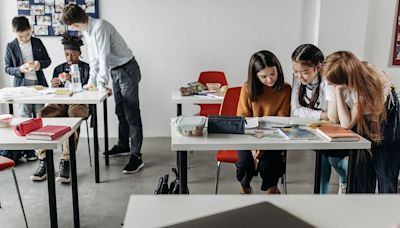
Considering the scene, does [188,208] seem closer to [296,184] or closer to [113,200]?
[113,200]

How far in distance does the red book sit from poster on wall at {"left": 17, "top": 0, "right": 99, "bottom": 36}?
252 centimetres

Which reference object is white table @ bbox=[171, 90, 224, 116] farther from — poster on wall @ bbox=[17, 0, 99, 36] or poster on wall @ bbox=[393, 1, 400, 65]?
poster on wall @ bbox=[393, 1, 400, 65]

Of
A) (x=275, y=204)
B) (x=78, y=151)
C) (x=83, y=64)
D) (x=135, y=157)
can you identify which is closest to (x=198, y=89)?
(x=135, y=157)

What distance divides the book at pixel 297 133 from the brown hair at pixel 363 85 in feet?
1.02

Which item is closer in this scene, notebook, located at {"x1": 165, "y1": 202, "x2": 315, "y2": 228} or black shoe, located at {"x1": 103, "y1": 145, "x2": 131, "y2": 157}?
notebook, located at {"x1": 165, "y1": 202, "x2": 315, "y2": 228}

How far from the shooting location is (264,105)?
2826 millimetres

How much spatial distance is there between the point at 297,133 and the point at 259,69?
55cm

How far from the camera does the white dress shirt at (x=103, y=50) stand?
11.6 feet

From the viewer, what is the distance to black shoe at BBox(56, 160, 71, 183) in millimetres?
3453

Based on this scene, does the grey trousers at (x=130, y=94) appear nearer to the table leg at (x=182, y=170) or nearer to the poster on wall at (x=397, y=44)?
the table leg at (x=182, y=170)

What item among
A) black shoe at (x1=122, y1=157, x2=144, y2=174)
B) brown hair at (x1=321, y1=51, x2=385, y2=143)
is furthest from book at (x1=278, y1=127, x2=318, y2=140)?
black shoe at (x1=122, y1=157, x2=144, y2=174)

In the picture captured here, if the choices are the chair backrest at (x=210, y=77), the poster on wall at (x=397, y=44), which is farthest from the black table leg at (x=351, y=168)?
the poster on wall at (x=397, y=44)

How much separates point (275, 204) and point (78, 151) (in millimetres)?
3467

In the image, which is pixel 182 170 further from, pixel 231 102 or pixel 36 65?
pixel 36 65
